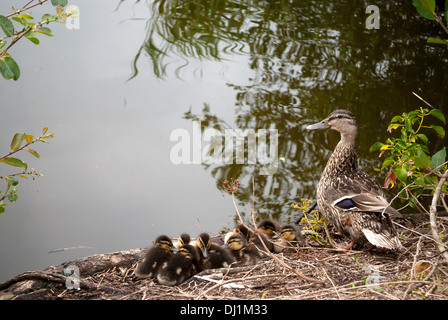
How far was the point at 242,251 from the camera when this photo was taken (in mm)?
3221

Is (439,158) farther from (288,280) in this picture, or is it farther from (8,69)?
(8,69)

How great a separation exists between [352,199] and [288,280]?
2.62ft

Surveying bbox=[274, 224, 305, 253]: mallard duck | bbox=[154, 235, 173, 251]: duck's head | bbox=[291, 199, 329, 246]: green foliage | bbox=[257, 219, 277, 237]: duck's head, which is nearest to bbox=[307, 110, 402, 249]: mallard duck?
bbox=[291, 199, 329, 246]: green foliage

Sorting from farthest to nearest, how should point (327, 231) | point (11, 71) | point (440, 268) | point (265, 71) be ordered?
point (265, 71) → point (327, 231) → point (440, 268) → point (11, 71)

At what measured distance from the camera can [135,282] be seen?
3033 mm

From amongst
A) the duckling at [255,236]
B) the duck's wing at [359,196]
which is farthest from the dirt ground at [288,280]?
the duck's wing at [359,196]

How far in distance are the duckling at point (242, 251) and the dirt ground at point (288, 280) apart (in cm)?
8

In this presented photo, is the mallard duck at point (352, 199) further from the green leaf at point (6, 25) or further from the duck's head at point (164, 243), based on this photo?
the green leaf at point (6, 25)

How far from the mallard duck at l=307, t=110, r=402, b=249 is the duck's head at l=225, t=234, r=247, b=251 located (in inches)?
24.4


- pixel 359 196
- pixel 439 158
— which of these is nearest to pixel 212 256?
pixel 359 196

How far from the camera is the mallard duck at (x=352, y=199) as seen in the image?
9.90 feet
